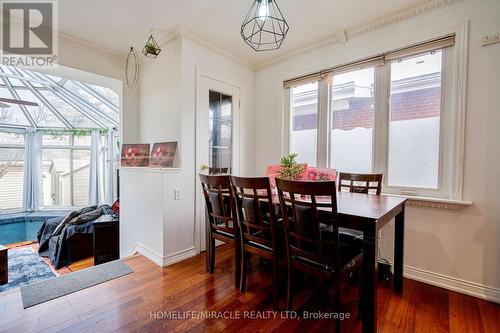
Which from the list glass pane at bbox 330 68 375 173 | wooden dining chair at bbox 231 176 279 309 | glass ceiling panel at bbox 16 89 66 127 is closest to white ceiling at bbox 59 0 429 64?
glass pane at bbox 330 68 375 173

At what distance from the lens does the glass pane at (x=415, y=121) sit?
6.84 ft

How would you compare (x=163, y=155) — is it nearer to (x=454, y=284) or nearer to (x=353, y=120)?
(x=353, y=120)

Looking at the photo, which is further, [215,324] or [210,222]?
[210,222]

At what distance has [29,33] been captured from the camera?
2330 mm

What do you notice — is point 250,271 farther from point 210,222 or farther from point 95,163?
point 95,163

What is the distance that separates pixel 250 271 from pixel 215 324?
802 millimetres

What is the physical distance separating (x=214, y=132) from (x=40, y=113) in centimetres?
435

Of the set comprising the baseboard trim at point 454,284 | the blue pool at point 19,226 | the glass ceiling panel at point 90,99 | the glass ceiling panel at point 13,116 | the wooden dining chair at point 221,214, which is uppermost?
the glass ceiling panel at point 90,99

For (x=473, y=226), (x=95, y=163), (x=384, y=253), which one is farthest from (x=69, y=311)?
(x=95, y=163)

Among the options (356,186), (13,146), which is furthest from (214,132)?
(13,146)

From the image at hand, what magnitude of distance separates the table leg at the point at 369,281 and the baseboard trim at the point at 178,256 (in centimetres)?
189

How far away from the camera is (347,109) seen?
262cm

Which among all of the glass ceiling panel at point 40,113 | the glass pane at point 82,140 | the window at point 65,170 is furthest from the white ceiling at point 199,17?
the window at point 65,170

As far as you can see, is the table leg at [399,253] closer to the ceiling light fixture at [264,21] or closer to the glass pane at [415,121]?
the glass pane at [415,121]
